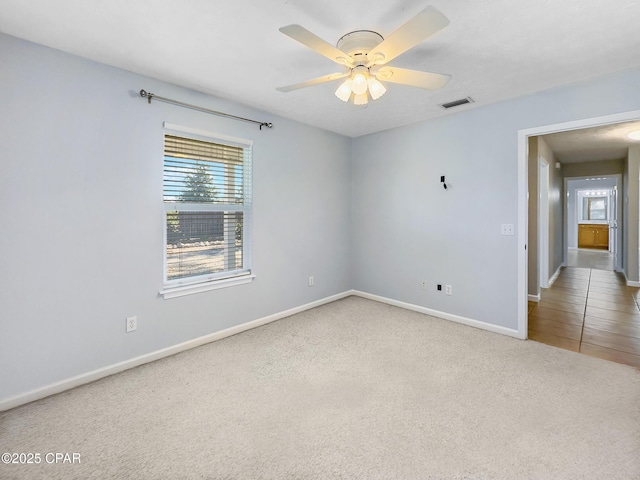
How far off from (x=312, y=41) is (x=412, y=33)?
503 millimetres

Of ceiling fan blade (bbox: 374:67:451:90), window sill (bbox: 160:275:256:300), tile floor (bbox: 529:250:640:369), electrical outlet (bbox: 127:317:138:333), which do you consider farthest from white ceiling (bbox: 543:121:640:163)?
electrical outlet (bbox: 127:317:138:333)

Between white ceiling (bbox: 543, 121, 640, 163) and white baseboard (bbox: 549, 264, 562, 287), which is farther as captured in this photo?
white baseboard (bbox: 549, 264, 562, 287)

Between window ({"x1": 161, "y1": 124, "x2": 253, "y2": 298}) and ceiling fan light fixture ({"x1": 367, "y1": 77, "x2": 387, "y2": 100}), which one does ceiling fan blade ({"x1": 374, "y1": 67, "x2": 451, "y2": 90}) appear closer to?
ceiling fan light fixture ({"x1": 367, "y1": 77, "x2": 387, "y2": 100})

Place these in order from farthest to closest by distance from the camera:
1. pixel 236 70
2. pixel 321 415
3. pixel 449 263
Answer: pixel 449 263, pixel 236 70, pixel 321 415

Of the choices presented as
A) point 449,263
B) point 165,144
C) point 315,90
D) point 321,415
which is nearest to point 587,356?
point 449,263

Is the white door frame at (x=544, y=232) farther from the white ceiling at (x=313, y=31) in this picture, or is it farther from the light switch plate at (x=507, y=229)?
the white ceiling at (x=313, y=31)

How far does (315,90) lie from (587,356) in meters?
3.43

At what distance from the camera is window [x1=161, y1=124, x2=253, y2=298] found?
9.10ft

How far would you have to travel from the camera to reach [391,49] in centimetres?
168

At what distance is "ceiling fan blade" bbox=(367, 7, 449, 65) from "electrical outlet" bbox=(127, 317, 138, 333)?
2.67 metres

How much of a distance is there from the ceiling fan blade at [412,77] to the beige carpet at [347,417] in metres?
2.11

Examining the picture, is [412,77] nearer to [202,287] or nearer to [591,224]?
[202,287]

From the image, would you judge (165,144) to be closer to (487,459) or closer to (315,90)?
(315,90)

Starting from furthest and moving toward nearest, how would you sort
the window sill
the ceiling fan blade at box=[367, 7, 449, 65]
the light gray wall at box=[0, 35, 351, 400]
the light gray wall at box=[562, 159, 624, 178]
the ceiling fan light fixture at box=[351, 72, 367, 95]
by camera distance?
1. the light gray wall at box=[562, 159, 624, 178]
2. the window sill
3. the light gray wall at box=[0, 35, 351, 400]
4. the ceiling fan light fixture at box=[351, 72, 367, 95]
5. the ceiling fan blade at box=[367, 7, 449, 65]
